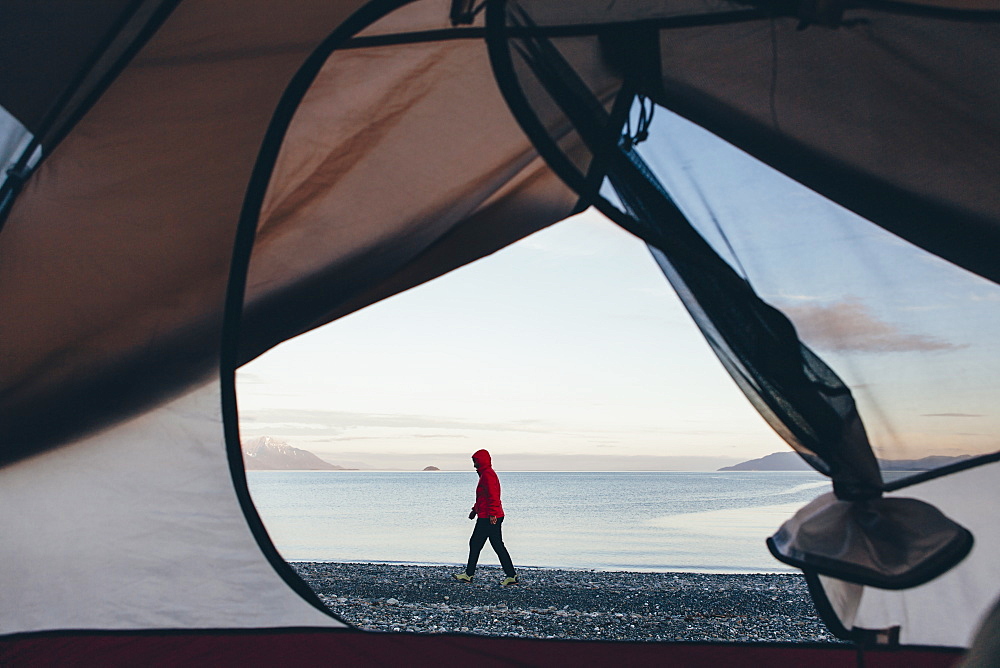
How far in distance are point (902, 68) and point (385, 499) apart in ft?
130

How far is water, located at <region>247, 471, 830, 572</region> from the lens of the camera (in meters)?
14.9

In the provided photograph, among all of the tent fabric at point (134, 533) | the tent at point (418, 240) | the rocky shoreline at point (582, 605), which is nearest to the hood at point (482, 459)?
the rocky shoreline at point (582, 605)

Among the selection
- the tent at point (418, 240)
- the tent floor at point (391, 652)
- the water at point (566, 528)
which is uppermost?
the tent at point (418, 240)

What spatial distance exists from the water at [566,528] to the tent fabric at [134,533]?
206 inches

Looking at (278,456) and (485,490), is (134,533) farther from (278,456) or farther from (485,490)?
(278,456)

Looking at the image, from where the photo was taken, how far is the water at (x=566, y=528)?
14.9 m

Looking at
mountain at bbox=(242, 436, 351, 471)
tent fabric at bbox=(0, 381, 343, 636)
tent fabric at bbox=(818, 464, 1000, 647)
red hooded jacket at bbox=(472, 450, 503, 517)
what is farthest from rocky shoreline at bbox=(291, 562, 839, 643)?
mountain at bbox=(242, 436, 351, 471)

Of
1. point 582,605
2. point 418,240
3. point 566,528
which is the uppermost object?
point 418,240

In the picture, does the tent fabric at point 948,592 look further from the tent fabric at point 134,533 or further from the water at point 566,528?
the water at point 566,528

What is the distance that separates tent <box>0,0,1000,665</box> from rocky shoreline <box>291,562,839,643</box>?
1.31m

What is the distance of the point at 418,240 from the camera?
209cm

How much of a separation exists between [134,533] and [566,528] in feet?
74.1

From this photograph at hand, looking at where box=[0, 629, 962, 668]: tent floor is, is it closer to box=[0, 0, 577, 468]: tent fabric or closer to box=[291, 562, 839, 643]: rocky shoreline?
box=[0, 0, 577, 468]: tent fabric

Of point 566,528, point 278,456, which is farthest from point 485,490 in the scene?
point 278,456
